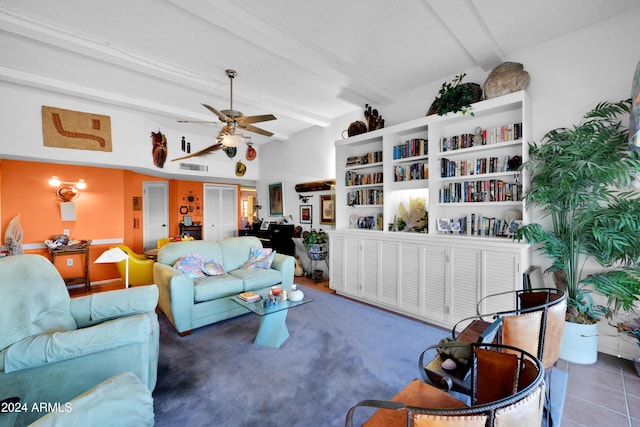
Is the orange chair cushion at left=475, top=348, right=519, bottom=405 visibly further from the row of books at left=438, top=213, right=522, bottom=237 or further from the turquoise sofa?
the turquoise sofa

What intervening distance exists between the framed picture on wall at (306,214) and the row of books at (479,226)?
2.88 m

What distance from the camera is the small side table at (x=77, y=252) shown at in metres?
4.50

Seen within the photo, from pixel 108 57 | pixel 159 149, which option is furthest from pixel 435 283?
pixel 159 149

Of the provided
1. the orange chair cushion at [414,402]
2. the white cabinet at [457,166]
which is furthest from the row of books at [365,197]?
the orange chair cushion at [414,402]

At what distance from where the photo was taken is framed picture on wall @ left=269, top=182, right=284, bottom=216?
6556 millimetres

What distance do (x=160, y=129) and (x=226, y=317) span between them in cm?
434

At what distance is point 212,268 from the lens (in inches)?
145

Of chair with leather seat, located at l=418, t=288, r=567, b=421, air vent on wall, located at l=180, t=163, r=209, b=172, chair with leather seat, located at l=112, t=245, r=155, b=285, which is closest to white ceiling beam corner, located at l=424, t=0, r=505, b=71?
chair with leather seat, located at l=418, t=288, r=567, b=421

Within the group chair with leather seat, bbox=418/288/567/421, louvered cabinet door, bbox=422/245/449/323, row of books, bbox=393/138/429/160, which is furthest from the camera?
row of books, bbox=393/138/429/160

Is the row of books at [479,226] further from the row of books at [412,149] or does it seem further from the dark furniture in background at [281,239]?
the dark furniture in background at [281,239]

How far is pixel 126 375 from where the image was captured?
1129 millimetres

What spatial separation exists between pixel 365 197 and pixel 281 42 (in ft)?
8.14

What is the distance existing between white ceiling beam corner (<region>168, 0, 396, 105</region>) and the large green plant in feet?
7.14

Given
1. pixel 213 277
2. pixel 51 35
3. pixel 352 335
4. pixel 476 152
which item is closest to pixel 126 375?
pixel 352 335
